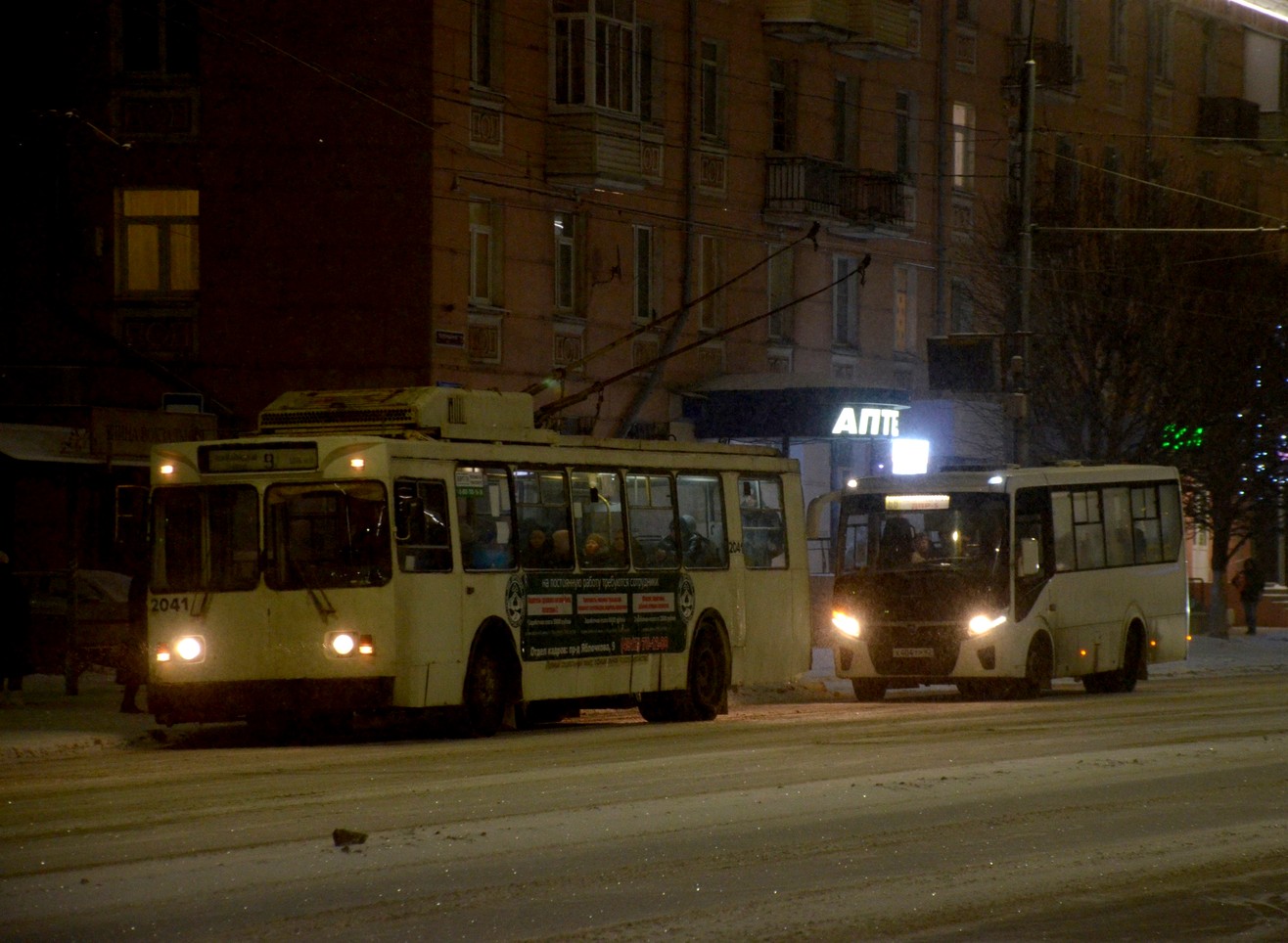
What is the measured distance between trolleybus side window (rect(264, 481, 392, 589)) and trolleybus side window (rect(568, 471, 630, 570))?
9.67 ft

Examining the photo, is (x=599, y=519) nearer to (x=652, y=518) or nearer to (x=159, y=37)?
(x=652, y=518)

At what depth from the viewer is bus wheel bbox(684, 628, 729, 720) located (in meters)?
22.4

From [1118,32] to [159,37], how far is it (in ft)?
84.1

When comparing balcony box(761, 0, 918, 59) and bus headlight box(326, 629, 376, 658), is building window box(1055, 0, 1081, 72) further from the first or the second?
bus headlight box(326, 629, 376, 658)

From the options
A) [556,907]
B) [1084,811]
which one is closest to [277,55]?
[1084,811]

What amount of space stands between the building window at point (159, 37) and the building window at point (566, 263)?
6113 mm

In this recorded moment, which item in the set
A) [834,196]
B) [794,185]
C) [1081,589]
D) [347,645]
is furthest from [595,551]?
[834,196]

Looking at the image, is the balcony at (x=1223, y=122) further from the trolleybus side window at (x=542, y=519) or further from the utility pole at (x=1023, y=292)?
the trolleybus side window at (x=542, y=519)

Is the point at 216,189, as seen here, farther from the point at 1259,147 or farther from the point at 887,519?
the point at 1259,147

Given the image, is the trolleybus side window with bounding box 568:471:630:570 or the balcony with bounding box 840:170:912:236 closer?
the trolleybus side window with bounding box 568:471:630:570

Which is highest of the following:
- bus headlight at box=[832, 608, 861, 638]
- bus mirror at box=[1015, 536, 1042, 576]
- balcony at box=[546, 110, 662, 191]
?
balcony at box=[546, 110, 662, 191]

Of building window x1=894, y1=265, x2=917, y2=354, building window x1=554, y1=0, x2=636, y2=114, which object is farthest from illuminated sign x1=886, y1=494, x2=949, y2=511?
building window x1=894, y1=265, x2=917, y2=354

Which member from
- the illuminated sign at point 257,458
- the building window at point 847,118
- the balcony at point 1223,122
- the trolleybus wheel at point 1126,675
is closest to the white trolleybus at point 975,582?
the trolleybus wheel at point 1126,675

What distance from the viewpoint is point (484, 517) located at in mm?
19672
